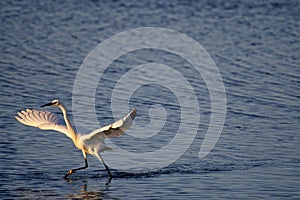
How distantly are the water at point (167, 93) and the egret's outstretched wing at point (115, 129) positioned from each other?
0.78 m

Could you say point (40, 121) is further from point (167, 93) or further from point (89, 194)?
point (167, 93)

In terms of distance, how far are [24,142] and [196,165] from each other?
10.8 feet

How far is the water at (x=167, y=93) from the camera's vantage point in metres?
12.4

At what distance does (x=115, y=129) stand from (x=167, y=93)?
638 cm

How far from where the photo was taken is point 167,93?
18375mm

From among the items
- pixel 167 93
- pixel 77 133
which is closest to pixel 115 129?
pixel 77 133

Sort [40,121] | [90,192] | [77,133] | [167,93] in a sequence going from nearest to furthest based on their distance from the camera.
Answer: [90,192]
[77,133]
[40,121]
[167,93]

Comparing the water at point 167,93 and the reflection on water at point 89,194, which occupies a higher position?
the water at point 167,93

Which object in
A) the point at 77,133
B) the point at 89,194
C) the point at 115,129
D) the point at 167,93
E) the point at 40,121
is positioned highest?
the point at 167,93

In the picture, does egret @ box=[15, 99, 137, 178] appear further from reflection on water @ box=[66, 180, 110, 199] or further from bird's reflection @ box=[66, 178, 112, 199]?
reflection on water @ box=[66, 180, 110, 199]

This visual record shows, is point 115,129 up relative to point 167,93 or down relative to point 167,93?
down

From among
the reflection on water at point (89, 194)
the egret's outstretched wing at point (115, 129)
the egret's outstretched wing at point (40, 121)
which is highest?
the egret's outstretched wing at point (40, 121)

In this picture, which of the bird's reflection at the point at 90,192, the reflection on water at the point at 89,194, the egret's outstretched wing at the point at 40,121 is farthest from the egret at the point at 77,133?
the reflection on water at the point at 89,194

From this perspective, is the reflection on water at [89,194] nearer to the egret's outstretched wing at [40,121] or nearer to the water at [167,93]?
the water at [167,93]
